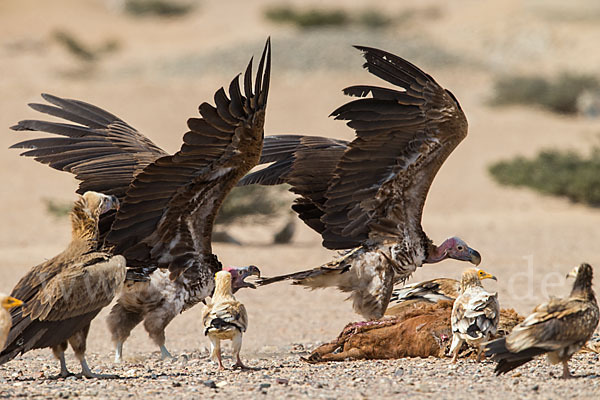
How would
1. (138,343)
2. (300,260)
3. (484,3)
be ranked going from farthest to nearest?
(484,3), (300,260), (138,343)

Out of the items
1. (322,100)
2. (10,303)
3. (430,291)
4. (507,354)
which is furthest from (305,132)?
(10,303)

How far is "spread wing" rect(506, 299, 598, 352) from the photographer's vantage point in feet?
21.2

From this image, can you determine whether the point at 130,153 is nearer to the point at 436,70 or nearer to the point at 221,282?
the point at 221,282

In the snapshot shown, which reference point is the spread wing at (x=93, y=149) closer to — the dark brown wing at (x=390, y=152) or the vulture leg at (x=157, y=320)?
the vulture leg at (x=157, y=320)

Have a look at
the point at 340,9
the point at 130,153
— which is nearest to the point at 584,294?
the point at 130,153

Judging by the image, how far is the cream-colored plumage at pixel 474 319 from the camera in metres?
7.31

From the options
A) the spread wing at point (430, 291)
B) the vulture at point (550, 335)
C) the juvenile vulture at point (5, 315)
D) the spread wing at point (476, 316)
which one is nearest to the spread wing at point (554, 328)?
the vulture at point (550, 335)

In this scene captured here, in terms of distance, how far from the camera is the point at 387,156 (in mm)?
8914

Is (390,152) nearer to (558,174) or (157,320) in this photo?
Answer: (157,320)

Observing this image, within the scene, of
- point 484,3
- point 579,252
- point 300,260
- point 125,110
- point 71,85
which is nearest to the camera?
point 300,260

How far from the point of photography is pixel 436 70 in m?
33.3

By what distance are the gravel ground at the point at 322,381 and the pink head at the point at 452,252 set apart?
5.20 feet

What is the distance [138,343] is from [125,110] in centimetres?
1852

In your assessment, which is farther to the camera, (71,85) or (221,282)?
(71,85)
